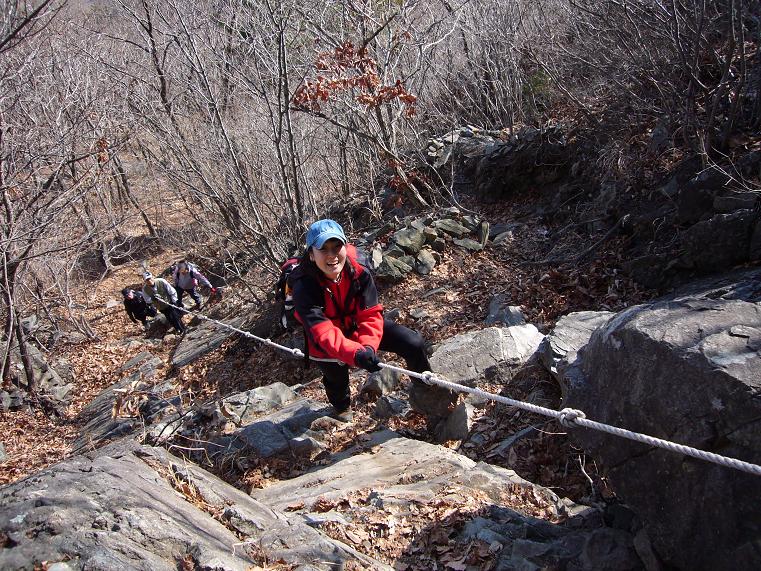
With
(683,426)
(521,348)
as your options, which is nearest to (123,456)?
(683,426)

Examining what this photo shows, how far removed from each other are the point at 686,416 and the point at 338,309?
2.58 metres

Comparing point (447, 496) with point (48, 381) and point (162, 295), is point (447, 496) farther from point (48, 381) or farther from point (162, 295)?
point (162, 295)

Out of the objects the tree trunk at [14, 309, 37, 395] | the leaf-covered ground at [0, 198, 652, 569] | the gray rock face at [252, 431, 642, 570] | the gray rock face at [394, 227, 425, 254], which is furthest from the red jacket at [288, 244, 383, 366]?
the tree trunk at [14, 309, 37, 395]

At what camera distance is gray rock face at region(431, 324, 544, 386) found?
545cm

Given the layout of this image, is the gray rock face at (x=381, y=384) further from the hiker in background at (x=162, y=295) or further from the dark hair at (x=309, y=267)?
the hiker in background at (x=162, y=295)

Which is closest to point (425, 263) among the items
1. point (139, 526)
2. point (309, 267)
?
point (309, 267)

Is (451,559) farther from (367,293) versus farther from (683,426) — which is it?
(367,293)

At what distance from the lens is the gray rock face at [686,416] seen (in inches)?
85.8

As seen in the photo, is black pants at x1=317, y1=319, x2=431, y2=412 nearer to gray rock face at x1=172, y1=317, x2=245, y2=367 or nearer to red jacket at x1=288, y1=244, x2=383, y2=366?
red jacket at x1=288, y1=244, x2=383, y2=366

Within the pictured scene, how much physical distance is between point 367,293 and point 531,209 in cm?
634

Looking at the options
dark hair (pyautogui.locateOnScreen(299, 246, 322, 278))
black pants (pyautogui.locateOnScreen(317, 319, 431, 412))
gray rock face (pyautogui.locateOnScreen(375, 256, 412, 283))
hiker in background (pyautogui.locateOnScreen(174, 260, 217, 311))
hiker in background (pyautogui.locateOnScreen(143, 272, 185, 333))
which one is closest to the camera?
dark hair (pyautogui.locateOnScreen(299, 246, 322, 278))

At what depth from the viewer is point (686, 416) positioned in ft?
7.77

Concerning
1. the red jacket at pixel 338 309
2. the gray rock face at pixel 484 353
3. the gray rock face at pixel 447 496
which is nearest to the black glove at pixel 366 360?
the red jacket at pixel 338 309

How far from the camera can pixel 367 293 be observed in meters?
4.31
